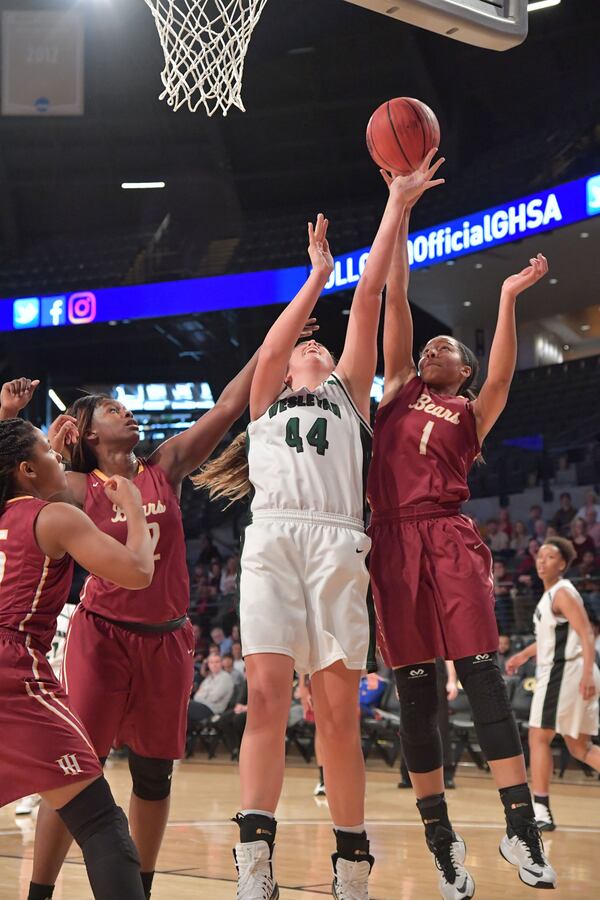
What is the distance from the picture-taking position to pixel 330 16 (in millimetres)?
19703

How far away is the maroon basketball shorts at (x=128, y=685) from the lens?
4.04m

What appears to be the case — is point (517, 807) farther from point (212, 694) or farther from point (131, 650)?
point (212, 694)

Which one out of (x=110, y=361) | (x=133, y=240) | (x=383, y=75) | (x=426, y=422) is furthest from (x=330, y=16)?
(x=426, y=422)

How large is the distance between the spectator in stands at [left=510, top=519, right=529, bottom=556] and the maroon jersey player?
41.0ft

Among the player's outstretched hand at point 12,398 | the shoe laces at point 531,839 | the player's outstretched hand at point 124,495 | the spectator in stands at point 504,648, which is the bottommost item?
the spectator in stands at point 504,648

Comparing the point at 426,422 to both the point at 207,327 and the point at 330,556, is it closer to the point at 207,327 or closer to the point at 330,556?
the point at 330,556

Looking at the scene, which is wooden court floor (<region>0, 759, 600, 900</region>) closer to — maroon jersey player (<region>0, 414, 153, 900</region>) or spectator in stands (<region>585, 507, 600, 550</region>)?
maroon jersey player (<region>0, 414, 153, 900</region>)

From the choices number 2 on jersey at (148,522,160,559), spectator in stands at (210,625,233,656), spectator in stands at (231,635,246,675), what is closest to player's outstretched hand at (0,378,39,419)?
number 2 on jersey at (148,522,160,559)

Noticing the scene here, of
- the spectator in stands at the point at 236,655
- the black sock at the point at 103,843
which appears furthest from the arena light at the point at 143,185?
the black sock at the point at 103,843

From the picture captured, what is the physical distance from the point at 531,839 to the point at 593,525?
1087 cm

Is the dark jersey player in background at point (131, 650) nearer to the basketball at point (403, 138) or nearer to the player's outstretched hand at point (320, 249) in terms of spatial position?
the player's outstretched hand at point (320, 249)

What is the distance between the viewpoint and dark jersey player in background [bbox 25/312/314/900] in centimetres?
404

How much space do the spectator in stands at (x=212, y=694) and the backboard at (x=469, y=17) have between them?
9.34m

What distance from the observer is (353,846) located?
12.6 feet
